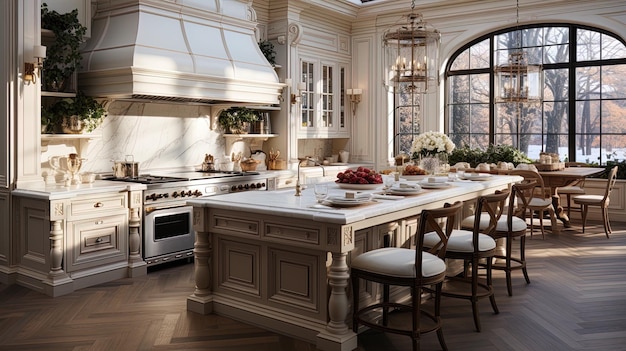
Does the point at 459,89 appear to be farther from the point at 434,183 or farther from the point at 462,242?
the point at 462,242

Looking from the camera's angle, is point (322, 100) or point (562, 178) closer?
point (562, 178)

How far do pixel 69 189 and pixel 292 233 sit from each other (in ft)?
7.59

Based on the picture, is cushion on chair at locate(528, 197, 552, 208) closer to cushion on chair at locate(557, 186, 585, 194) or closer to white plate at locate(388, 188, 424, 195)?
cushion on chair at locate(557, 186, 585, 194)

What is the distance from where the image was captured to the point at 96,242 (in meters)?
5.11

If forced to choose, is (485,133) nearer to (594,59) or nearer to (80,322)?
(594,59)

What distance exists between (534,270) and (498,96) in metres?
2.66

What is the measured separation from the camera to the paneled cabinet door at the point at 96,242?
4.90 meters

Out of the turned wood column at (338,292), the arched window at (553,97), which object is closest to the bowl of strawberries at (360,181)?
the turned wood column at (338,292)

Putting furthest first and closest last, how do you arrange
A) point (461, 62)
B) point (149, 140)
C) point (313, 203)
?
point (461, 62) < point (149, 140) < point (313, 203)

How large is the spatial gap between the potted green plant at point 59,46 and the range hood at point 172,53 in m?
0.24

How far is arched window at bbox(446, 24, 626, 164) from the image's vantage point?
8180 mm

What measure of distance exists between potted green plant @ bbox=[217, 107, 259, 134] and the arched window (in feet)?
11.8

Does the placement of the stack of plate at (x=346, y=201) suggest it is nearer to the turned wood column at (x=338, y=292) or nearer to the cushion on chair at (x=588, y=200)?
the turned wood column at (x=338, y=292)

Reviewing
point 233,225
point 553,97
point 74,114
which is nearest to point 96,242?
point 74,114
